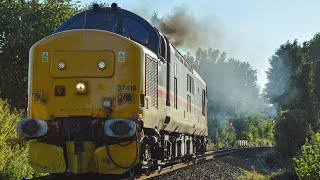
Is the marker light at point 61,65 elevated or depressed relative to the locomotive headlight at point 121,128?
elevated

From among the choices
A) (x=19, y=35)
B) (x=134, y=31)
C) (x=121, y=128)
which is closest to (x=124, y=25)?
(x=134, y=31)

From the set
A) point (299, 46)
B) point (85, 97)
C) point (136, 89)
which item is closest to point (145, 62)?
point (136, 89)

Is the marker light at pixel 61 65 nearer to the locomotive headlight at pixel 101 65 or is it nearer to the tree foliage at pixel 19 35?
the locomotive headlight at pixel 101 65

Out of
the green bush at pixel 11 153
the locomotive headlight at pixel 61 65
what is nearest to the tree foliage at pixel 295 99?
the green bush at pixel 11 153

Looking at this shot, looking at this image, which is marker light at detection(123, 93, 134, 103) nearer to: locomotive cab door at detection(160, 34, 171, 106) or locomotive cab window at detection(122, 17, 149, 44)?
locomotive cab window at detection(122, 17, 149, 44)

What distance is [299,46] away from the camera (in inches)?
1414

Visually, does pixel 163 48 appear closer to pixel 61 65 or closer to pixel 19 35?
pixel 61 65

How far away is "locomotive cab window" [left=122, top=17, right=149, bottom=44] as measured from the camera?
1069cm

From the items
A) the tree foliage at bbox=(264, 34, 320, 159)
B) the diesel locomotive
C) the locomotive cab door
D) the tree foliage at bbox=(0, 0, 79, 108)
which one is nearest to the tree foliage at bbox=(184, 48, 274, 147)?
the tree foliage at bbox=(264, 34, 320, 159)

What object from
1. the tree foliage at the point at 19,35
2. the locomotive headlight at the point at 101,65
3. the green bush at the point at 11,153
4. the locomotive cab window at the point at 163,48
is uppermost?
the tree foliage at the point at 19,35

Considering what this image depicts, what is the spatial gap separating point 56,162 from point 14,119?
15.6 ft

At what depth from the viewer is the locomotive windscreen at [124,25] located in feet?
35.1

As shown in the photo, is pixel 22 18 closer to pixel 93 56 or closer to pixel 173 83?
pixel 173 83

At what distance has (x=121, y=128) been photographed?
29.0ft
